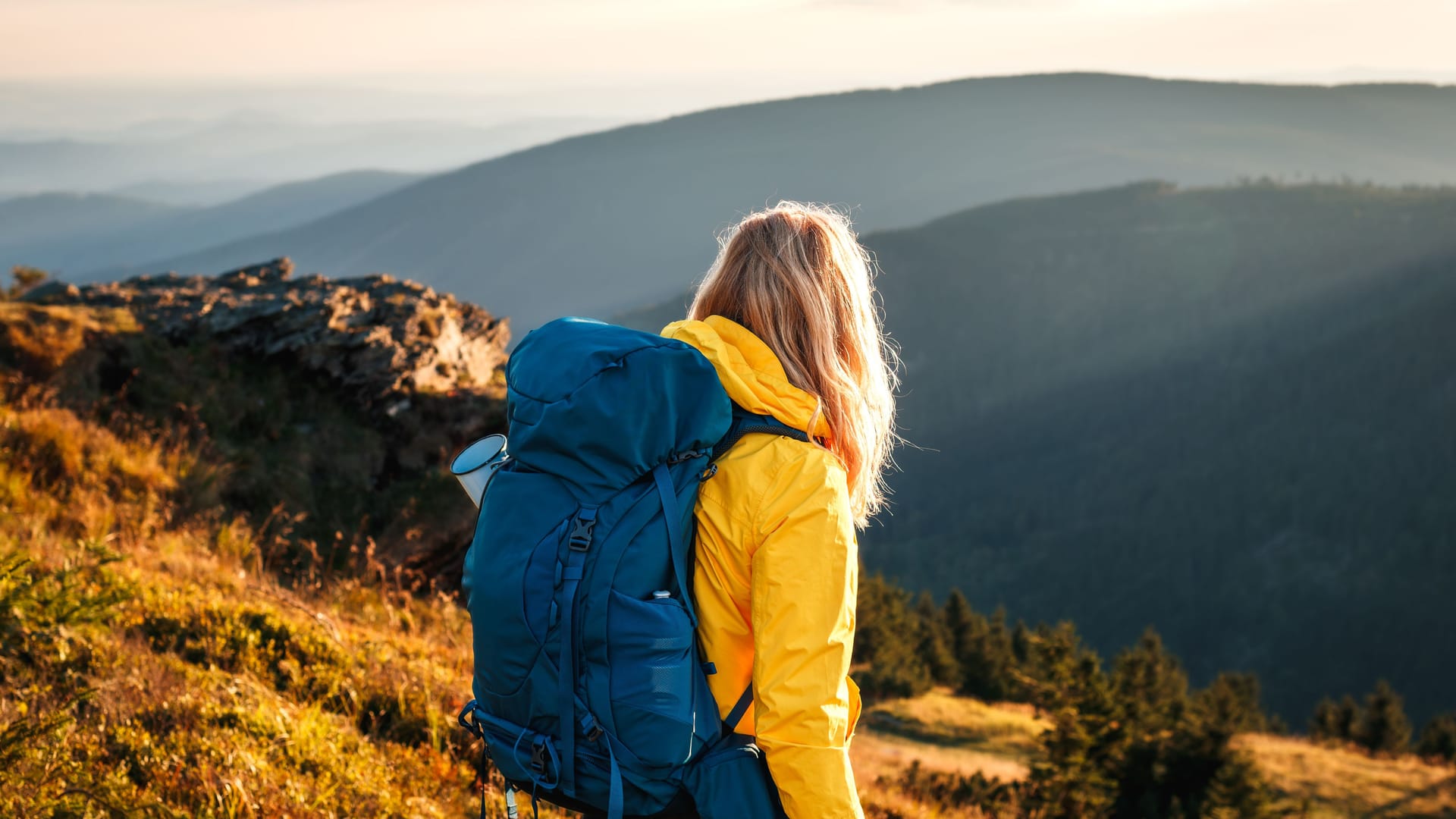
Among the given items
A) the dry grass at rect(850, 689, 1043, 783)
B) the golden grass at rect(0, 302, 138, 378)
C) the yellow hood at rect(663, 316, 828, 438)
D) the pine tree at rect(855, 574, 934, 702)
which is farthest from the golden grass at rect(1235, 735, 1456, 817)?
the yellow hood at rect(663, 316, 828, 438)

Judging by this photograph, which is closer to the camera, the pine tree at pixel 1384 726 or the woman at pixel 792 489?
the woman at pixel 792 489

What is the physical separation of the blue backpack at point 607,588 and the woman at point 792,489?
0.25 ft

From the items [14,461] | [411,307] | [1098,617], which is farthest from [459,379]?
[1098,617]

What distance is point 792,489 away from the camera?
6.05ft

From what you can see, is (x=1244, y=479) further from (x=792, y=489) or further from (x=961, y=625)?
(x=792, y=489)

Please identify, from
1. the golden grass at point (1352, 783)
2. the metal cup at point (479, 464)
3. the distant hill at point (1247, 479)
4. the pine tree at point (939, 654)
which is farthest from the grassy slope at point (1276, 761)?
the distant hill at point (1247, 479)

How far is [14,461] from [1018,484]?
16865 centimetres

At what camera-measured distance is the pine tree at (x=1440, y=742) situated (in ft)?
132

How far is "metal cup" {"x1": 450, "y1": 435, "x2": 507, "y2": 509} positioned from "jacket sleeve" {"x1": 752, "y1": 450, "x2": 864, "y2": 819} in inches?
30.5

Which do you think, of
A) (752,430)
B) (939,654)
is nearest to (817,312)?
(752,430)

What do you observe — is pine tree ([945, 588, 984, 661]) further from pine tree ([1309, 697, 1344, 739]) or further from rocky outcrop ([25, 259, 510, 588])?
rocky outcrop ([25, 259, 510, 588])

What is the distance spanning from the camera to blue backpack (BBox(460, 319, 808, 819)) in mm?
1798

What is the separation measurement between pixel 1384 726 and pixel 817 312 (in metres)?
55.5

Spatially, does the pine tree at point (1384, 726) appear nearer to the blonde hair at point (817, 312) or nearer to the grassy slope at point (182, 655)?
the grassy slope at point (182, 655)
